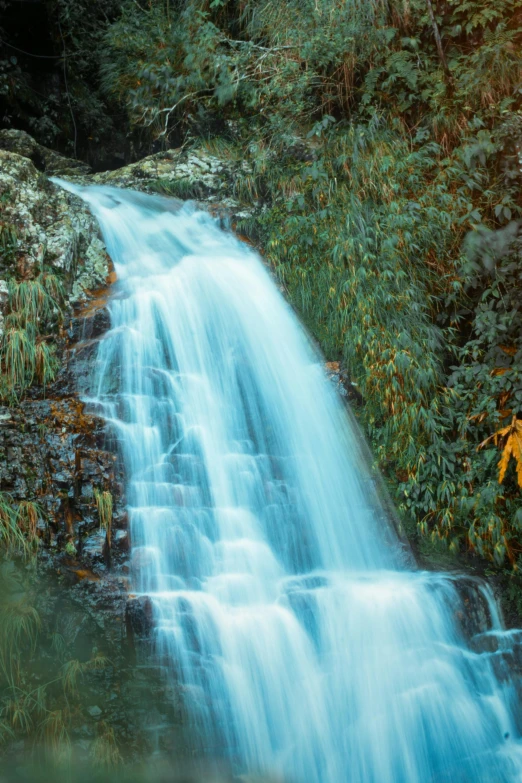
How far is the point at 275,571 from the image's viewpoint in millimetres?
4430

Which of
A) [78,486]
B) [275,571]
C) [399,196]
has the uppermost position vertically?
[399,196]

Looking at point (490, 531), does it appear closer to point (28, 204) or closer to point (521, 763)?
point (521, 763)

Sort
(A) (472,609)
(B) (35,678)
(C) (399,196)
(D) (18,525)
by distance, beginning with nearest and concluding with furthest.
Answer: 1. (B) (35,678)
2. (D) (18,525)
3. (A) (472,609)
4. (C) (399,196)

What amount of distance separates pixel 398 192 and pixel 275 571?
4.10m

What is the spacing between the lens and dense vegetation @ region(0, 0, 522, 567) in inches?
202

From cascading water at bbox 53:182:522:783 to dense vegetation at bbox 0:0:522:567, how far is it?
0.57 metres

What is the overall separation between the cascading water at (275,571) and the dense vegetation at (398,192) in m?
0.57

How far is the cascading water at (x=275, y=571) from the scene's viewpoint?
12.2 feet

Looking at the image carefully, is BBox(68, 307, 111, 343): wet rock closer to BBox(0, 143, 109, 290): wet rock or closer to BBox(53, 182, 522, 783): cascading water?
BBox(53, 182, 522, 783): cascading water

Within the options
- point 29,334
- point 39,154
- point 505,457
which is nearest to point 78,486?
point 29,334

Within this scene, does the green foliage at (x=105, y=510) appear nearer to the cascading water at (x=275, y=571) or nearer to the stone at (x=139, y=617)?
the cascading water at (x=275, y=571)

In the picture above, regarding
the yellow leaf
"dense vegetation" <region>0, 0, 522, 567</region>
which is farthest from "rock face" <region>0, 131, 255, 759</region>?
the yellow leaf

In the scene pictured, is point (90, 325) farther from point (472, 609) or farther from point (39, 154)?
point (39, 154)

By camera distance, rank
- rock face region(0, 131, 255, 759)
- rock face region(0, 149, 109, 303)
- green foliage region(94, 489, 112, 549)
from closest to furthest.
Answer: rock face region(0, 131, 255, 759)
green foliage region(94, 489, 112, 549)
rock face region(0, 149, 109, 303)
